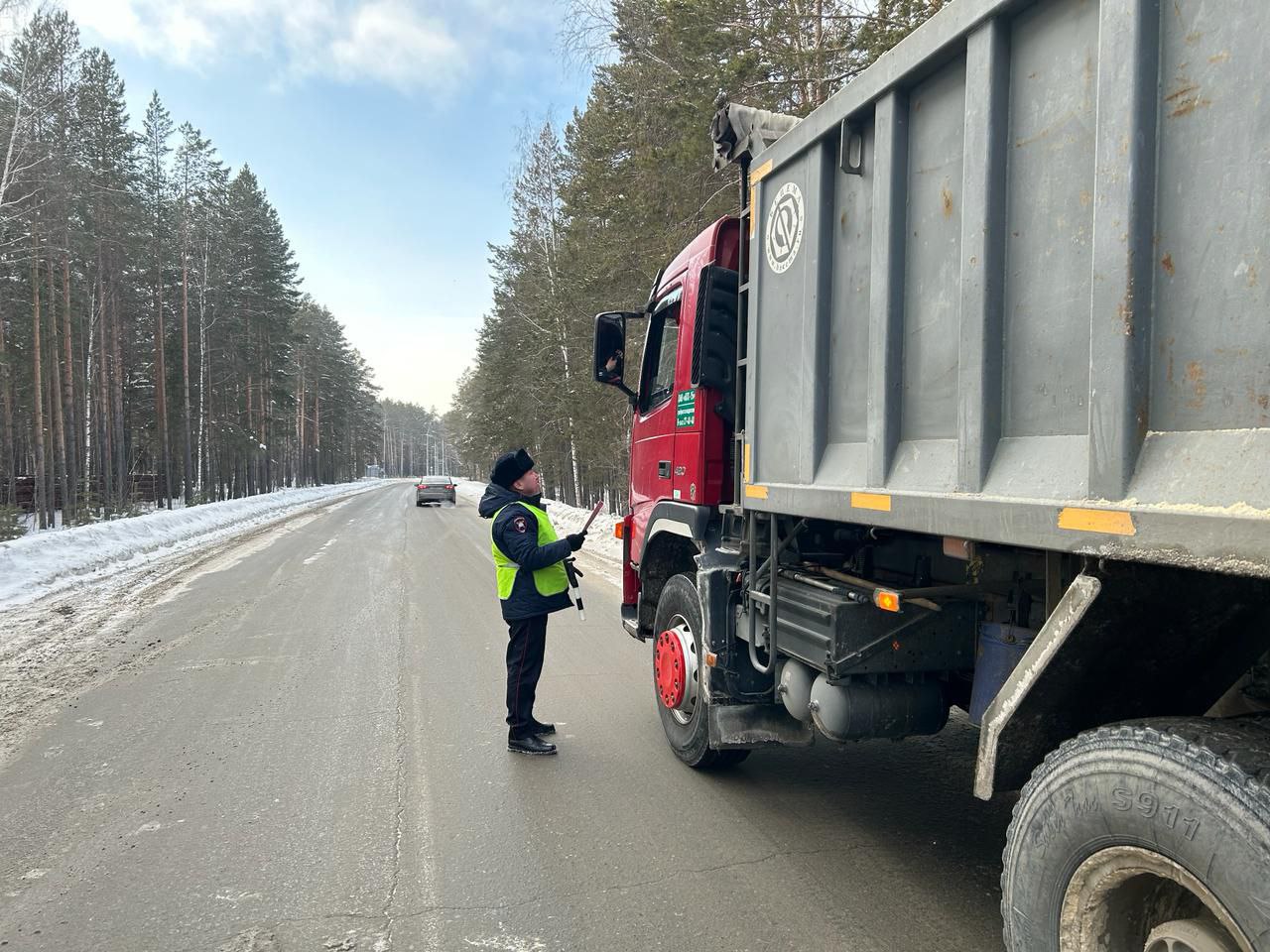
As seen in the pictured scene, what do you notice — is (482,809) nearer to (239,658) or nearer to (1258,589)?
(1258,589)

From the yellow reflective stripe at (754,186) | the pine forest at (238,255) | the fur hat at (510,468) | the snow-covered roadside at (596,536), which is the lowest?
the snow-covered roadside at (596,536)

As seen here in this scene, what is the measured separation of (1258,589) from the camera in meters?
1.71

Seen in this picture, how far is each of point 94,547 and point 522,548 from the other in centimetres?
1250

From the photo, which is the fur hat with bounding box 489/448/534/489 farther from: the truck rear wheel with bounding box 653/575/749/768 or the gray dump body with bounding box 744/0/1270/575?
the gray dump body with bounding box 744/0/1270/575

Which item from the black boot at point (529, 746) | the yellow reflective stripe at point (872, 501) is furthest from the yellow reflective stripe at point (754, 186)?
the black boot at point (529, 746)

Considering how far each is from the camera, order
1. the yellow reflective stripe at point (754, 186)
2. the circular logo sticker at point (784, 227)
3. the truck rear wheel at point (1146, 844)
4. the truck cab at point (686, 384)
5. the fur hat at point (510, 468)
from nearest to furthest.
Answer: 1. the truck rear wheel at point (1146, 844)
2. the circular logo sticker at point (784, 227)
3. the yellow reflective stripe at point (754, 186)
4. the truck cab at point (686, 384)
5. the fur hat at point (510, 468)

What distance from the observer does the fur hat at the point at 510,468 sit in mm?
4695

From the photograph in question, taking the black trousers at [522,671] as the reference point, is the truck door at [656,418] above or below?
above

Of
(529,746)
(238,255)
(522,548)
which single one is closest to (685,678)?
(529,746)

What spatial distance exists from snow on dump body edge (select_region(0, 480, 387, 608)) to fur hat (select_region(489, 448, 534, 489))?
25.9 feet

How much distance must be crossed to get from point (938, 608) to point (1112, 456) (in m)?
1.21

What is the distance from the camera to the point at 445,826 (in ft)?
11.7

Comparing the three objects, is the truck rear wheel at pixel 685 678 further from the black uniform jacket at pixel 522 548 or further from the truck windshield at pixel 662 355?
the truck windshield at pixel 662 355

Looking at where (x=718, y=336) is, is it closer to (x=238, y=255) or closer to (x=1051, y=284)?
(x=1051, y=284)
